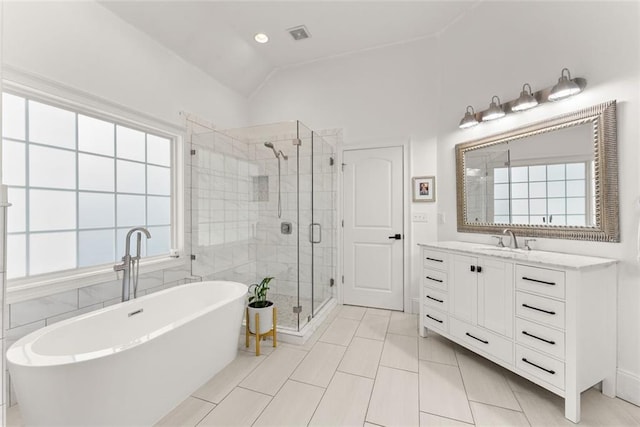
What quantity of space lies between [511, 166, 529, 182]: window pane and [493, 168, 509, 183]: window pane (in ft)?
0.17

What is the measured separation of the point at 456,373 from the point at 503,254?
0.93 metres

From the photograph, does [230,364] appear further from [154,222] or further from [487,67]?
[487,67]

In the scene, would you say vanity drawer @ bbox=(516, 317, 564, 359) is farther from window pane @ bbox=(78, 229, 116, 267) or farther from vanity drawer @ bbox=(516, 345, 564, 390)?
window pane @ bbox=(78, 229, 116, 267)

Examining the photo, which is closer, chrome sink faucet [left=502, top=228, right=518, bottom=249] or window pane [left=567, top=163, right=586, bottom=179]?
window pane [left=567, top=163, right=586, bottom=179]

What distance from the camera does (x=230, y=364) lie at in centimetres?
224

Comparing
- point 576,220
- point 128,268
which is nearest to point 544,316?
point 576,220

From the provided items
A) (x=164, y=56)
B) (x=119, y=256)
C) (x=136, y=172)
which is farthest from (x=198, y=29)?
(x=119, y=256)

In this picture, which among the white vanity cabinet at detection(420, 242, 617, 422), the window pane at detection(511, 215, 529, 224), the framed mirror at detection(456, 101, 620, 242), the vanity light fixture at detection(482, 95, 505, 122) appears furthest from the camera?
the vanity light fixture at detection(482, 95, 505, 122)

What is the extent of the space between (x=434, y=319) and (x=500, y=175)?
1.42 meters

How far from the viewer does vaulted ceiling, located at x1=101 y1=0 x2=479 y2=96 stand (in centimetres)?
255

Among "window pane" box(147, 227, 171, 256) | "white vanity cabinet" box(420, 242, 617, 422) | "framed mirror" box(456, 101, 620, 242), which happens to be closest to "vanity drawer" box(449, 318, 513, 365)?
"white vanity cabinet" box(420, 242, 617, 422)

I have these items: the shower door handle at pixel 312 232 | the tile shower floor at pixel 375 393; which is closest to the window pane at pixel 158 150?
the shower door handle at pixel 312 232

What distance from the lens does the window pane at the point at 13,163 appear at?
180 cm

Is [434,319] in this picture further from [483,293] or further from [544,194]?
[544,194]
